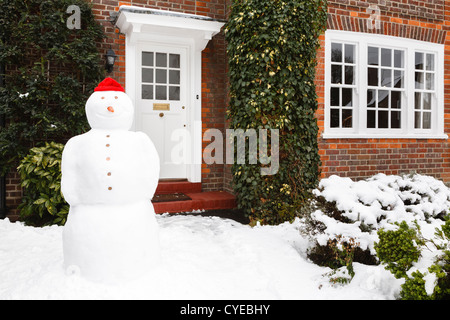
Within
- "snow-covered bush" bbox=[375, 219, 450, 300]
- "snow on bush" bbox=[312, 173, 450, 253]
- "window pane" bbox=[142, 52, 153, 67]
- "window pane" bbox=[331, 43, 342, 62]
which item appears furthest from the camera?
"window pane" bbox=[331, 43, 342, 62]

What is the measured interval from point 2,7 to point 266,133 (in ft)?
13.4

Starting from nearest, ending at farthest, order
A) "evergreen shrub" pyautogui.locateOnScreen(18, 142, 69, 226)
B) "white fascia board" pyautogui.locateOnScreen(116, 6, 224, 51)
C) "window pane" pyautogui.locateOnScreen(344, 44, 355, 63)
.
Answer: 1. "evergreen shrub" pyautogui.locateOnScreen(18, 142, 69, 226)
2. "white fascia board" pyautogui.locateOnScreen(116, 6, 224, 51)
3. "window pane" pyautogui.locateOnScreen(344, 44, 355, 63)

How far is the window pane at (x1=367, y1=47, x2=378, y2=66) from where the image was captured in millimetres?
6655

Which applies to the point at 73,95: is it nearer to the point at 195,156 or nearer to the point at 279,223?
the point at 195,156

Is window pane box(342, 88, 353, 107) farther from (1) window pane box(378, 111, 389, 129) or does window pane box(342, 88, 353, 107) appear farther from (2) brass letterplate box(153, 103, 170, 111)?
(2) brass letterplate box(153, 103, 170, 111)

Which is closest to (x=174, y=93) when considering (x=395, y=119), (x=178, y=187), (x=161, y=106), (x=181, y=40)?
(x=161, y=106)

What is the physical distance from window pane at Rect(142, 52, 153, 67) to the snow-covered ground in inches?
110

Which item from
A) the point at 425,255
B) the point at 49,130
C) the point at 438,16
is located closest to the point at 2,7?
the point at 49,130

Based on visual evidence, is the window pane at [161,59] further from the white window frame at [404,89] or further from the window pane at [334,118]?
the window pane at [334,118]

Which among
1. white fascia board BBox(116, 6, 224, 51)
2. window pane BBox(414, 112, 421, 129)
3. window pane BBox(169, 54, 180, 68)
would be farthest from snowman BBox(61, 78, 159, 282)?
window pane BBox(414, 112, 421, 129)

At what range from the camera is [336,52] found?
6367 millimetres

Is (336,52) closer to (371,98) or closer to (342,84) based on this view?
(342,84)

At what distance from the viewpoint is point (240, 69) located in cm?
534
